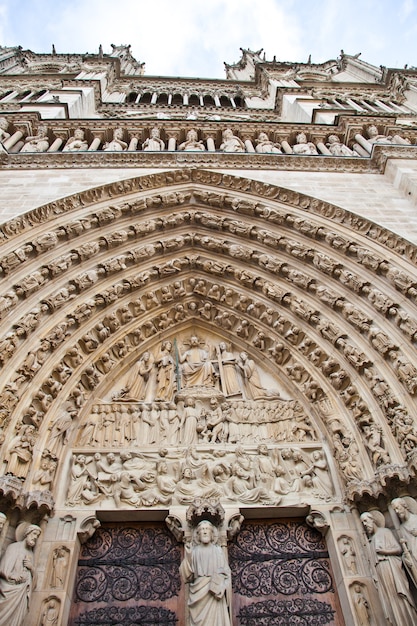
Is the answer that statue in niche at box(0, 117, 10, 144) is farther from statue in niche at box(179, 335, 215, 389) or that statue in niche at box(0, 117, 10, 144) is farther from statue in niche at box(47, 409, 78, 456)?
statue in niche at box(47, 409, 78, 456)

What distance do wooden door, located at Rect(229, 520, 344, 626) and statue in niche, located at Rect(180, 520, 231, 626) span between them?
2.28 feet

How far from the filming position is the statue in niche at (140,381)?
6.78 metres

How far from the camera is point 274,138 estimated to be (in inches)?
408

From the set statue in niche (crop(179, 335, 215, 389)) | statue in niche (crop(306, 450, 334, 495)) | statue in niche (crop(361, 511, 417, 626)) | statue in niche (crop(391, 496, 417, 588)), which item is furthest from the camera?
statue in niche (crop(179, 335, 215, 389))

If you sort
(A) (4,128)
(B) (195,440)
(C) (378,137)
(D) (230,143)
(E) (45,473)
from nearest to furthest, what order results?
(E) (45,473) < (B) (195,440) < (A) (4,128) < (D) (230,143) < (C) (378,137)

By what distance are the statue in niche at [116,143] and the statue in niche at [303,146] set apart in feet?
12.1

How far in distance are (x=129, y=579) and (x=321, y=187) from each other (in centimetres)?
669

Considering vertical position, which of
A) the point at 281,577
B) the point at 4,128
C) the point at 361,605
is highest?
the point at 4,128

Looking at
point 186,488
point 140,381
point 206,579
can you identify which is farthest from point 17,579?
point 140,381

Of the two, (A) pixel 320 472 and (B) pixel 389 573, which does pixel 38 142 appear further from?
(B) pixel 389 573

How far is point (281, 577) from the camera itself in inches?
200

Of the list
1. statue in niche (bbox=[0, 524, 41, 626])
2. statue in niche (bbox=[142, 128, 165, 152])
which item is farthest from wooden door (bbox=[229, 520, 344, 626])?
statue in niche (bbox=[142, 128, 165, 152])

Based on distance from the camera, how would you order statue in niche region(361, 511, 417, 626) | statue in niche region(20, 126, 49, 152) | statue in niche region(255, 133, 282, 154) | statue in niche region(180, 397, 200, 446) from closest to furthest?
1. statue in niche region(361, 511, 417, 626)
2. statue in niche region(180, 397, 200, 446)
3. statue in niche region(20, 126, 49, 152)
4. statue in niche region(255, 133, 282, 154)

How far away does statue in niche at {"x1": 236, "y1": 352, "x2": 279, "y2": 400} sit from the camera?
6.85 metres
